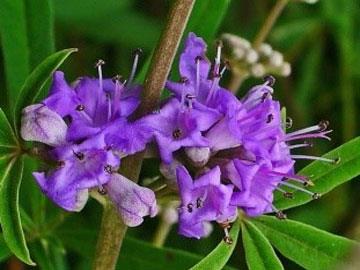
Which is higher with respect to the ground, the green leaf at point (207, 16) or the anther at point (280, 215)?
the green leaf at point (207, 16)

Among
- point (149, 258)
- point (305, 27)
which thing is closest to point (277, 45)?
point (305, 27)

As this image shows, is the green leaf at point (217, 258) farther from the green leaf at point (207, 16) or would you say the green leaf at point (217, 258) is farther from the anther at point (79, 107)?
the green leaf at point (207, 16)

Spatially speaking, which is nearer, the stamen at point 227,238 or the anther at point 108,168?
the anther at point 108,168

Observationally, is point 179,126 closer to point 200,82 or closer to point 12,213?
point 200,82

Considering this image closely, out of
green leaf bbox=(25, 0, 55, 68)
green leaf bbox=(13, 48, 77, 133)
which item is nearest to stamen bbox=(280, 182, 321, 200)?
green leaf bbox=(13, 48, 77, 133)

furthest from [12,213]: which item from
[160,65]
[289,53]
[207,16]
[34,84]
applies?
[289,53]

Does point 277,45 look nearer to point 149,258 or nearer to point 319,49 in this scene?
point 319,49

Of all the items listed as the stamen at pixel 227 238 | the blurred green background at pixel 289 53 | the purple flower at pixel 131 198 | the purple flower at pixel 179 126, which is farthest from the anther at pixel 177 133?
the blurred green background at pixel 289 53

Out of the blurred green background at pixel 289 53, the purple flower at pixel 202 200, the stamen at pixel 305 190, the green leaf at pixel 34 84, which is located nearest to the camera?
the purple flower at pixel 202 200
